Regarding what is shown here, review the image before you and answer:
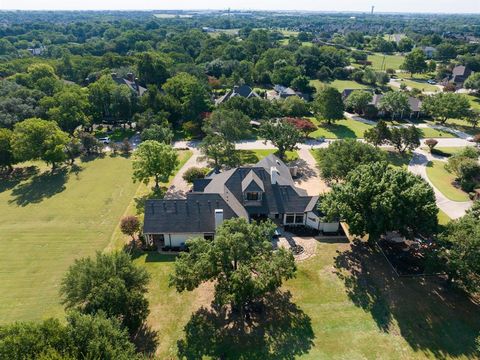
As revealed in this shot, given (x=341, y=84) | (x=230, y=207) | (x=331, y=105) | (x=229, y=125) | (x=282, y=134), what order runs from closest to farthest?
(x=230, y=207), (x=282, y=134), (x=229, y=125), (x=331, y=105), (x=341, y=84)

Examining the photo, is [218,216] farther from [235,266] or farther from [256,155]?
[256,155]

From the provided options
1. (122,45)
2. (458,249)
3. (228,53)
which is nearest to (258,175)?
(458,249)

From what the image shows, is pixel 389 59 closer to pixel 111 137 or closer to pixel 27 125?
pixel 111 137

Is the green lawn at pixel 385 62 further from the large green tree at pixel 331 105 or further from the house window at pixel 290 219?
the house window at pixel 290 219

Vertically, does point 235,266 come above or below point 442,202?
above

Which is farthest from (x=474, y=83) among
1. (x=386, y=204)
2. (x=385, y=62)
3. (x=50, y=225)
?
(x=50, y=225)

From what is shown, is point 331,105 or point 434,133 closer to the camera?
point 434,133
